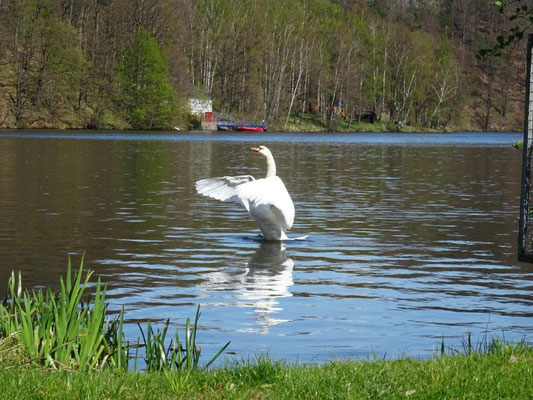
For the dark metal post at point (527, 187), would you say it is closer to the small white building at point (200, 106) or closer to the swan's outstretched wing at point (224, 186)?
the swan's outstretched wing at point (224, 186)

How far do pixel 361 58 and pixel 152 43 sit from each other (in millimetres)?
45391

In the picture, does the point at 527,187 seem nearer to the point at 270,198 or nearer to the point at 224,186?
the point at 270,198

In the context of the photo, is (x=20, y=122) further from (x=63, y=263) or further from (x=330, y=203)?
(x=63, y=263)

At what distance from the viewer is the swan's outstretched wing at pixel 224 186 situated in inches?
814

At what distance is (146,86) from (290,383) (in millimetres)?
112701

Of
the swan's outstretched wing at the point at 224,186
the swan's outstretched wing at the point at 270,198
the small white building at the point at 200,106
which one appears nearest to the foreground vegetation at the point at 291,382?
the swan's outstretched wing at the point at 270,198

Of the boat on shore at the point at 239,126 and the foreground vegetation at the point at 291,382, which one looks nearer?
the foreground vegetation at the point at 291,382

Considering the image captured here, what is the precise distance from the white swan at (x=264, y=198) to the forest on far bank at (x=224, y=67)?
3541 inches

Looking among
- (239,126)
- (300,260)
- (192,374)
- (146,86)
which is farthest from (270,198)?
(239,126)

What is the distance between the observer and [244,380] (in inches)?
301

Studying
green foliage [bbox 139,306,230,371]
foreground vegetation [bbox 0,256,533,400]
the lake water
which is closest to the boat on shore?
the lake water

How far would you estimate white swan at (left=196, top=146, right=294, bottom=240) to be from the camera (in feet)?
63.4

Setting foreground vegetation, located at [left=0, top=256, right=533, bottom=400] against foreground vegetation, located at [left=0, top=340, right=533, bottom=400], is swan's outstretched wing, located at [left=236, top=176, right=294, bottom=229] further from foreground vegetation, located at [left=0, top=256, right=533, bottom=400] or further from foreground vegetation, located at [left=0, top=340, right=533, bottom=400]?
foreground vegetation, located at [left=0, top=340, right=533, bottom=400]

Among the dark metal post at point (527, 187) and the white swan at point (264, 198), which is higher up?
the dark metal post at point (527, 187)
